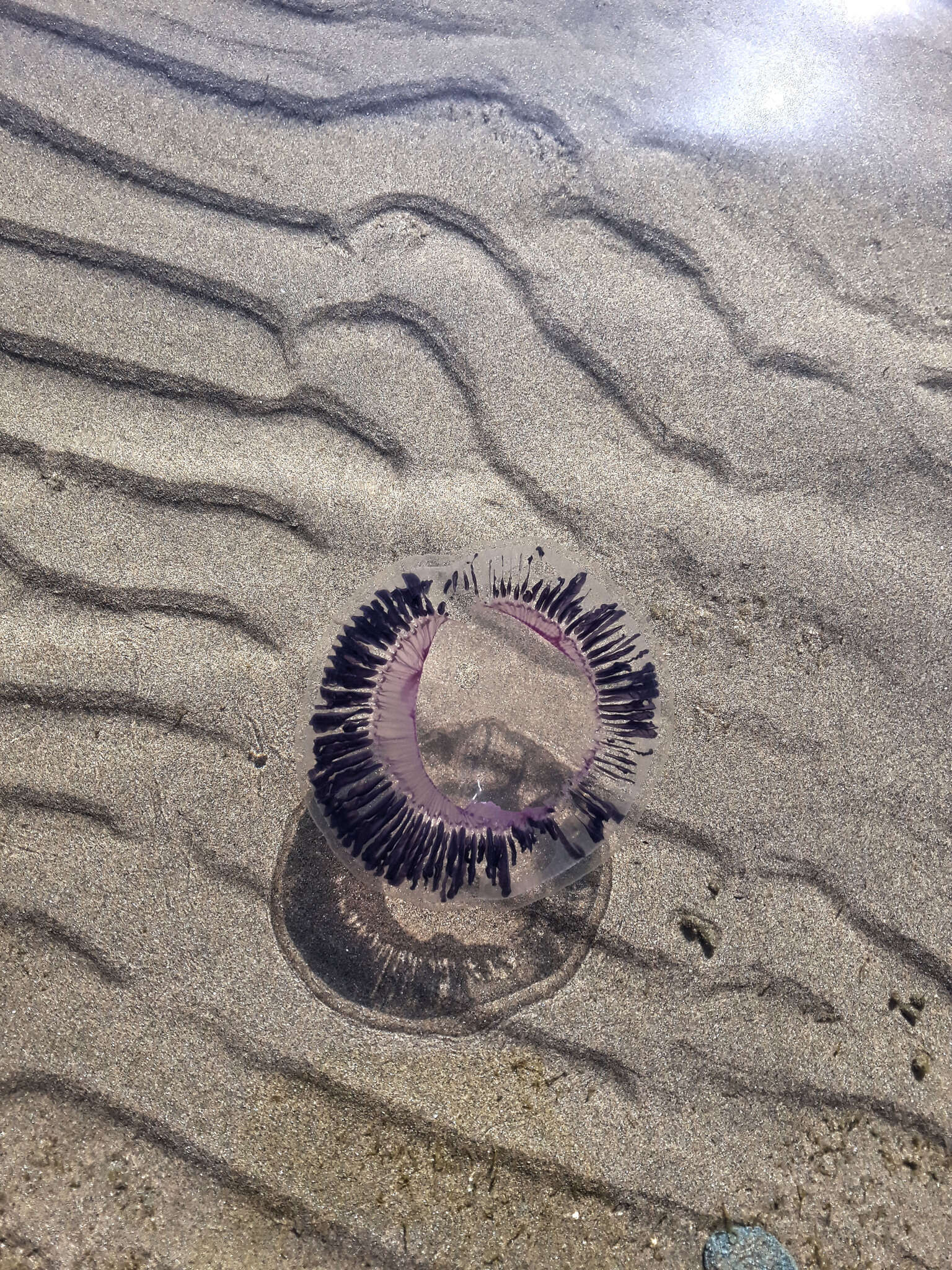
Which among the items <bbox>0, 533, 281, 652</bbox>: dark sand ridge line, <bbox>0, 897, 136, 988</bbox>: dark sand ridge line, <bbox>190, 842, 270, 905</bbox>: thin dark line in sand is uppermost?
<bbox>0, 533, 281, 652</bbox>: dark sand ridge line

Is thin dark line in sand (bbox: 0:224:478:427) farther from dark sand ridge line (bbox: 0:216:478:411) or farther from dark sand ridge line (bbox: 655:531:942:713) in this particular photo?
dark sand ridge line (bbox: 655:531:942:713)

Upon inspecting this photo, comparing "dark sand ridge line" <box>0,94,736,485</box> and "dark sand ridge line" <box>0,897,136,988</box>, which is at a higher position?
"dark sand ridge line" <box>0,94,736,485</box>

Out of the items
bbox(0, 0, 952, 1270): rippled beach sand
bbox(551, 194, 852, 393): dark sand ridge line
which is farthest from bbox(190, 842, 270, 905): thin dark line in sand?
bbox(551, 194, 852, 393): dark sand ridge line

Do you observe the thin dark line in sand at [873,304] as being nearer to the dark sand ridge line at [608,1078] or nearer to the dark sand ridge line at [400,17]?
the dark sand ridge line at [400,17]

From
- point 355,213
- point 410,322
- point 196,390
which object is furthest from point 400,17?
point 196,390

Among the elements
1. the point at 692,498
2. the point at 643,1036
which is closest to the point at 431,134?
the point at 692,498
